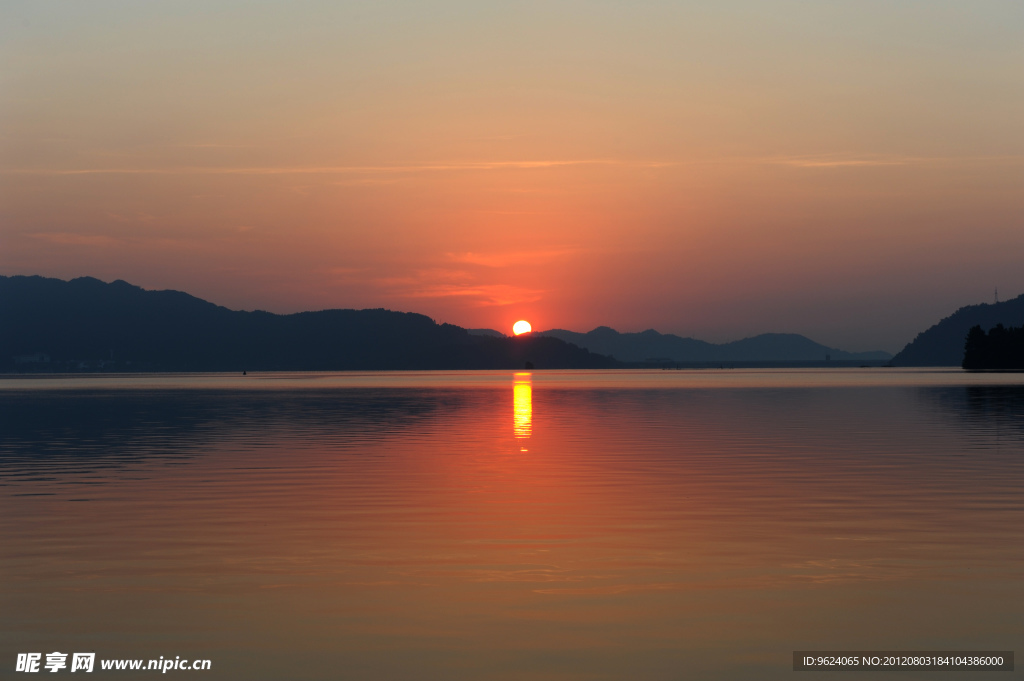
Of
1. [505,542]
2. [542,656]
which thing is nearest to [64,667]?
[542,656]

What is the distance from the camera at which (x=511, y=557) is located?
20.5 metres

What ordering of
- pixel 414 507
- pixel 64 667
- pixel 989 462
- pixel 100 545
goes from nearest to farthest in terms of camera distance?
pixel 64 667, pixel 100 545, pixel 414 507, pixel 989 462

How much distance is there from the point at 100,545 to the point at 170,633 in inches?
318

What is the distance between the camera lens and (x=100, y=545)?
22.0 metres

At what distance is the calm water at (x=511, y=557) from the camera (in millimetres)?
14312

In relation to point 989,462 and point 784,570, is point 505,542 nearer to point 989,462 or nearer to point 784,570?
point 784,570

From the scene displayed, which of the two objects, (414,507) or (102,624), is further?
(414,507)

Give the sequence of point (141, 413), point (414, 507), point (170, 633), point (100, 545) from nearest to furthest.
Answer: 1. point (170, 633)
2. point (100, 545)
3. point (414, 507)
4. point (141, 413)

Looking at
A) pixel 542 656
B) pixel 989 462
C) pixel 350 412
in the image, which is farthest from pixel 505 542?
pixel 350 412

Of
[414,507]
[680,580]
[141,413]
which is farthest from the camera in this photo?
[141,413]

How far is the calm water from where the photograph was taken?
14312 mm

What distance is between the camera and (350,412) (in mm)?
80625

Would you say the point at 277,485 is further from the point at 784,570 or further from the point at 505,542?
the point at 784,570

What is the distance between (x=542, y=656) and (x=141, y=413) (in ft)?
238
